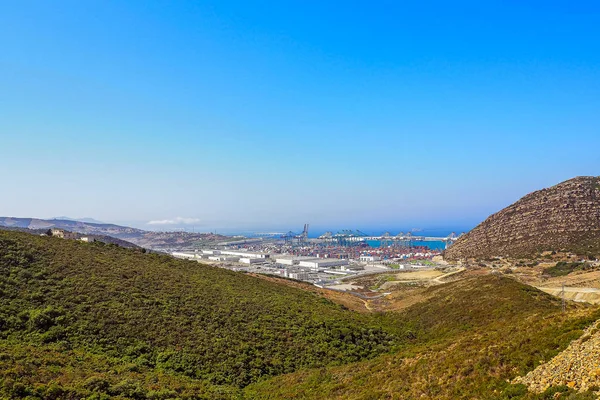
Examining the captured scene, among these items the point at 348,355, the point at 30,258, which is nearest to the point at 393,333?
the point at 348,355

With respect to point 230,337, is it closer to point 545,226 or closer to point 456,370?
point 456,370

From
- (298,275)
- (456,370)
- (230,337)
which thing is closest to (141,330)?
(230,337)

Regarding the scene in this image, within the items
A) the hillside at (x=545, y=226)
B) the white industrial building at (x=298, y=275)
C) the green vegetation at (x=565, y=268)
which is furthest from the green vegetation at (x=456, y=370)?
the white industrial building at (x=298, y=275)

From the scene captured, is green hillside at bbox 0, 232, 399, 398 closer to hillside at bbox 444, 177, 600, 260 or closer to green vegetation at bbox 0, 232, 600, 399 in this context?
green vegetation at bbox 0, 232, 600, 399

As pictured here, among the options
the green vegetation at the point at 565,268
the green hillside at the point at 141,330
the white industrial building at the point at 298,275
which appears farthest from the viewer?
the white industrial building at the point at 298,275

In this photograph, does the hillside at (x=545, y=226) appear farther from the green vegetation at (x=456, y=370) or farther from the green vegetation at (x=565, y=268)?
the green vegetation at (x=456, y=370)

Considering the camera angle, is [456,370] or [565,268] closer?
[456,370]

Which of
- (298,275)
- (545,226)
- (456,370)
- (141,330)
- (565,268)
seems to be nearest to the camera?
(456,370)
